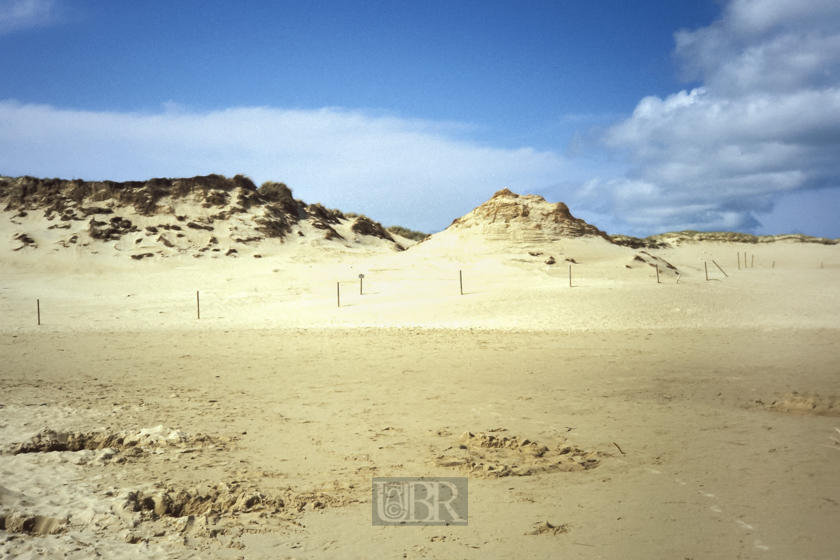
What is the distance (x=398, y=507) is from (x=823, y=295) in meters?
20.7

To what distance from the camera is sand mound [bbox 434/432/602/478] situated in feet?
19.0

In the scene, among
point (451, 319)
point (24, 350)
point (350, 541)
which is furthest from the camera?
point (451, 319)

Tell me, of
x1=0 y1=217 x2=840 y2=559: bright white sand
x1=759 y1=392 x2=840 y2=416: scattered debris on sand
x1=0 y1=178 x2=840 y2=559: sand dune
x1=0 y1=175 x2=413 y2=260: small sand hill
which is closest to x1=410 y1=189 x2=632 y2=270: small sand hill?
x1=0 y1=178 x2=840 y2=559: sand dune

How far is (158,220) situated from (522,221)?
84.3 ft

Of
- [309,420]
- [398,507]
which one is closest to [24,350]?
[309,420]

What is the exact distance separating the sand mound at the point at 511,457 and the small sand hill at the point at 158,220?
1311 inches

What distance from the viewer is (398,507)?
496cm

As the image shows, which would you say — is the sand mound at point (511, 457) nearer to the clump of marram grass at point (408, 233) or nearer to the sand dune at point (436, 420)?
the sand dune at point (436, 420)

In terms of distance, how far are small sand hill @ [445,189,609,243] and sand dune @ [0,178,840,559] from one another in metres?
9.22

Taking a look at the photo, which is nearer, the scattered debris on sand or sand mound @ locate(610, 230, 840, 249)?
the scattered debris on sand

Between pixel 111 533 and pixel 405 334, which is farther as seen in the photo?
pixel 405 334

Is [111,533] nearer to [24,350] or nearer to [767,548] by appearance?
[767,548]

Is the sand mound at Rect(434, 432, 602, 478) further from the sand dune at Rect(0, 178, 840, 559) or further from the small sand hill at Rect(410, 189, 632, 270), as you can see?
the small sand hill at Rect(410, 189, 632, 270)

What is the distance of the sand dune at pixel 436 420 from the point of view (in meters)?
4.42
